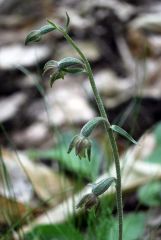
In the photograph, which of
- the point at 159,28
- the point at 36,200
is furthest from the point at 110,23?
the point at 36,200

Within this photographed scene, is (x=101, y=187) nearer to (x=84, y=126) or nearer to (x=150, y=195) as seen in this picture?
(x=84, y=126)

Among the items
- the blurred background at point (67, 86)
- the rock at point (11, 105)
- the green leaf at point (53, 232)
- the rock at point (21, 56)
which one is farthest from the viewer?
the rock at point (21, 56)

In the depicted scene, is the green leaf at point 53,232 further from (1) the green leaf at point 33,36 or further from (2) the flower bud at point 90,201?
(1) the green leaf at point 33,36

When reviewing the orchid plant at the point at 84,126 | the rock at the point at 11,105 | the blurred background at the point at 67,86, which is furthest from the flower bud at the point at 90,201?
the rock at the point at 11,105

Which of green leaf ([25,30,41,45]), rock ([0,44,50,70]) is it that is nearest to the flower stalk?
green leaf ([25,30,41,45])

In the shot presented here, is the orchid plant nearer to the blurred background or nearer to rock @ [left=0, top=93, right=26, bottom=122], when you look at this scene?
the blurred background

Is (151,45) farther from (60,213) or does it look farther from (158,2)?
(60,213)
